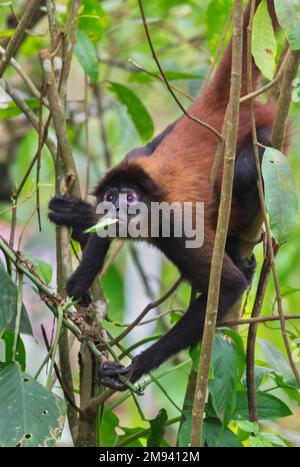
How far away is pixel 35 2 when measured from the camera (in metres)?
2.86

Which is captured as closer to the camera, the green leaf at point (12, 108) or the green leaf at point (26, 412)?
the green leaf at point (26, 412)

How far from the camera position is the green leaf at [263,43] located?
2529 mm

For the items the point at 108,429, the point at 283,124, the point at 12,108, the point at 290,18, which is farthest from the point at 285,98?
the point at 12,108

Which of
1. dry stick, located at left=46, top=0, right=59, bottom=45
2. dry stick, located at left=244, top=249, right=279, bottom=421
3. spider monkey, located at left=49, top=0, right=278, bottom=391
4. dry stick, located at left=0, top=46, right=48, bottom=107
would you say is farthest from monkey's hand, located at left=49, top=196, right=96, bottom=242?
dry stick, located at left=244, top=249, right=279, bottom=421

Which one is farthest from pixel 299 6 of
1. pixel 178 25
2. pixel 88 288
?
pixel 178 25

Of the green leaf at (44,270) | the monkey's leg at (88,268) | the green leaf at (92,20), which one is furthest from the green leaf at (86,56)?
the green leaf at (44,270)

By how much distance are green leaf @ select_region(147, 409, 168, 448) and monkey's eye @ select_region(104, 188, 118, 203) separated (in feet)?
3.89

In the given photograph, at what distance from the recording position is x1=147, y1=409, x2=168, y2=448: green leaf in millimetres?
2912

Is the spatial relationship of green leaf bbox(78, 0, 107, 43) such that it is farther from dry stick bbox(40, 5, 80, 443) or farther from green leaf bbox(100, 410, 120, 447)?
green leaf bbox(100, 410, 120, 447)

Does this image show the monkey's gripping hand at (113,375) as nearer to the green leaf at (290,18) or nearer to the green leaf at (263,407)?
the green leaf at (263,407)

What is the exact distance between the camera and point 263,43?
8.41 ft

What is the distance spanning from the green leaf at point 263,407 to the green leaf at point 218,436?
98 millimetres

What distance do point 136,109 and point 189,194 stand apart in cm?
80
